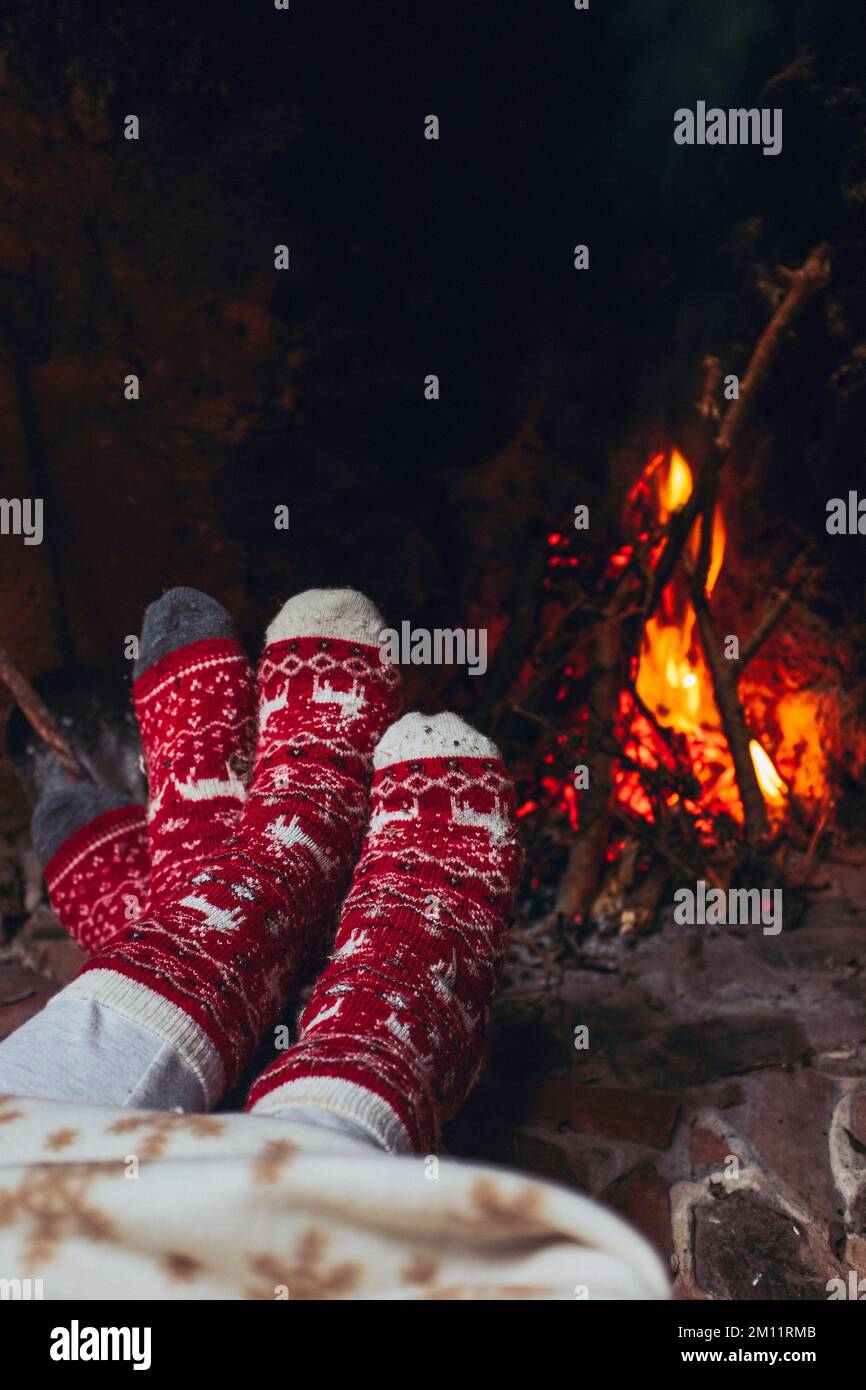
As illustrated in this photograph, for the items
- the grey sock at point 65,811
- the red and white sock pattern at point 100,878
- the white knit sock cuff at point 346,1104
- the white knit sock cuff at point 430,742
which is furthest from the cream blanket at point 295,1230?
the grey sock at point 65,811

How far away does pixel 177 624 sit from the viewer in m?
1.65

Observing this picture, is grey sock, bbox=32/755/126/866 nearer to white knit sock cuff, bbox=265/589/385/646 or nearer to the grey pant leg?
white knit sock cuff, bbox=265/589/385/646

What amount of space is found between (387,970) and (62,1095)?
1.10ft

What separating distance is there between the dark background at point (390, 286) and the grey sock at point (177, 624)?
22 centimetres

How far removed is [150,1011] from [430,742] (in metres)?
0.56

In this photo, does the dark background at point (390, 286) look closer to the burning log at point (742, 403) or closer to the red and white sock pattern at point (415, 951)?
the burning log at point (742, 403)

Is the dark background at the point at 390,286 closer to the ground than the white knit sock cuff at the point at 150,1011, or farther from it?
farther from it

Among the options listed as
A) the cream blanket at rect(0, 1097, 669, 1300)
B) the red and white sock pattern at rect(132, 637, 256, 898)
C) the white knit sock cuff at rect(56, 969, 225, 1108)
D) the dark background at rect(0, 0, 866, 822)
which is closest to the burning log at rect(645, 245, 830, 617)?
the dark background at rect(0, 0, 866, 822)

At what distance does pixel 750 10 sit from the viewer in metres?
1.67

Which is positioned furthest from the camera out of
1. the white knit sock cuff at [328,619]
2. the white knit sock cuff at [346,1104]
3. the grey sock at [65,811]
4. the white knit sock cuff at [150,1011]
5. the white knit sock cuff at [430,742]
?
the grey sock at [65,811]

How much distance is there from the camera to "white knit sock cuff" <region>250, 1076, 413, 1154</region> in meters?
0.77

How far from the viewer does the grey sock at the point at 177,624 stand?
1642 mm

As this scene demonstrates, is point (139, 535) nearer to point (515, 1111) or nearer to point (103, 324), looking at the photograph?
point (103, 324)

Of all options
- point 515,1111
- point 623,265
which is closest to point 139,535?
point 623,265
